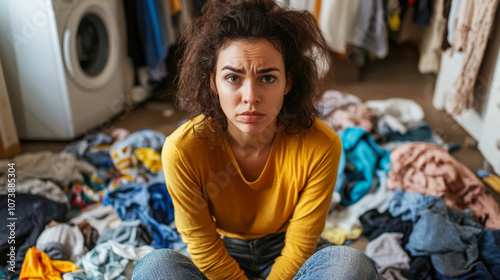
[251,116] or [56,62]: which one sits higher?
[251,116]

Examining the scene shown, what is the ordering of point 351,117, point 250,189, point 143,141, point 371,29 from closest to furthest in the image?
point 250,189, point 143,141, point 351,117, point 371,29

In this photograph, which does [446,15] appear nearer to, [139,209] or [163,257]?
[139,209]

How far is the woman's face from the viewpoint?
3.11 feet

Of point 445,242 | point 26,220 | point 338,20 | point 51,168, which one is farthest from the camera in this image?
point 338,20

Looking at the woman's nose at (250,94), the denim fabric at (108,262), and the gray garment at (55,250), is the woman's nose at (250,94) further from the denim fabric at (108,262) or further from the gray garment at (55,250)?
the gray garment at (55,250)

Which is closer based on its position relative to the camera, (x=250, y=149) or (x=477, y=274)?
(x=250, y=149)

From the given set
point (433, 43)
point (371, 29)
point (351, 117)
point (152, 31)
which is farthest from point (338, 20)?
point (152, 31)

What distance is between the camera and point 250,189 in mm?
1089

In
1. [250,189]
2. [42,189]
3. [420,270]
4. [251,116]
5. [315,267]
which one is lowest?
[420,270]

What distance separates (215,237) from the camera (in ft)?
3.58

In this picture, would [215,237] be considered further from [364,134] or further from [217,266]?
[364,134]

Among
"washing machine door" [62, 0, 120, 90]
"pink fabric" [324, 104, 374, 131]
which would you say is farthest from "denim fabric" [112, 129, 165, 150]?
"pink fabric" [324, 104, 374, 131]

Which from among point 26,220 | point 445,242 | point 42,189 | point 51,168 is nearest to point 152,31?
point 51,168

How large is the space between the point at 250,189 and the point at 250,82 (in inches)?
11.9
